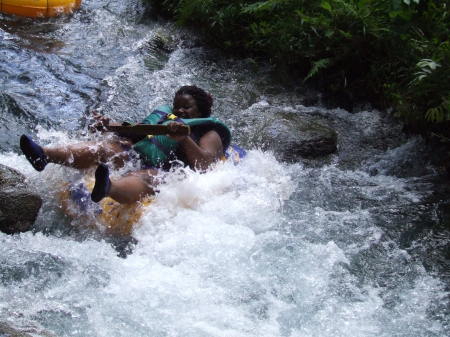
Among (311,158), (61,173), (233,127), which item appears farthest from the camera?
(233,127)

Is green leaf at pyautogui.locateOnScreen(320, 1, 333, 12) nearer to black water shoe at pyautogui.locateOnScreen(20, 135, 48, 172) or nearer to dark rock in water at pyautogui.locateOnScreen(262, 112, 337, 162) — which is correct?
dark rock in water at pyautogui.locateOnScreen(262, 112, 337, 162)

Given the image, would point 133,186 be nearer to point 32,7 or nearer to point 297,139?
point 297,139

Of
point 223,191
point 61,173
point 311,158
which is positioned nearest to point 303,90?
point 311,158

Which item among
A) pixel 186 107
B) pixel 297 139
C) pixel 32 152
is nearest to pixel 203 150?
pixel 186 107

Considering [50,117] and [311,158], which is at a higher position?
[311,158]

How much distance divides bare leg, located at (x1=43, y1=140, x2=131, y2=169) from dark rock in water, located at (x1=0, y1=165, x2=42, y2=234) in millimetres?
276

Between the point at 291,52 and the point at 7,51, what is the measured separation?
329 centimetres

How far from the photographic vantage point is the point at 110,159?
4.73m

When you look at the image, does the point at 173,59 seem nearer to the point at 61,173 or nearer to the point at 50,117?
the point at 50,117

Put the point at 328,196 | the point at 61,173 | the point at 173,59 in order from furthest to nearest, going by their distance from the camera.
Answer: the point at 173,59, the point at 328,196, the point at 61,173

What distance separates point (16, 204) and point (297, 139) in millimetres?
2738

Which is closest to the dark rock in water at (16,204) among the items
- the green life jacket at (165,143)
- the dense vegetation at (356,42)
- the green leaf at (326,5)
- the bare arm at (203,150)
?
the green life jacket at (165,143)

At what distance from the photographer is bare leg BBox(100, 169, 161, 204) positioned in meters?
4.13

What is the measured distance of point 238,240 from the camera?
14.0 ft
